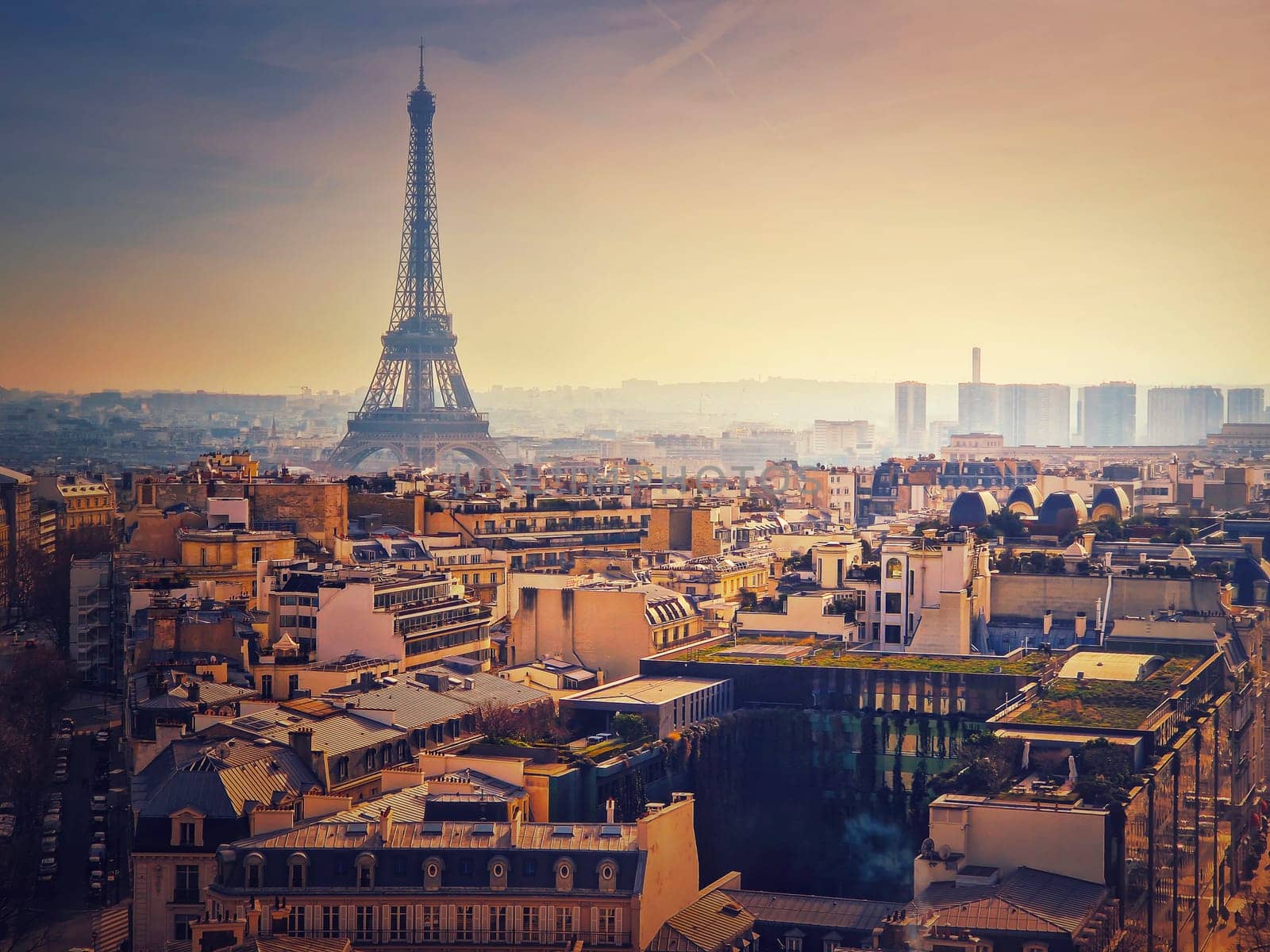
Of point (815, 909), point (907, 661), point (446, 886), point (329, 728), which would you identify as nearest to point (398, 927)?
point (446, 886)

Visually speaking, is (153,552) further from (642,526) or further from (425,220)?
(425,220)

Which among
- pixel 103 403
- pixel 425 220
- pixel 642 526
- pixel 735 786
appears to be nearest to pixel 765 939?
pixel 735 786

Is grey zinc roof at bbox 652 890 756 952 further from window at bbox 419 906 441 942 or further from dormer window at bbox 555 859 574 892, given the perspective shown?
window at bbox 419 906 441 942

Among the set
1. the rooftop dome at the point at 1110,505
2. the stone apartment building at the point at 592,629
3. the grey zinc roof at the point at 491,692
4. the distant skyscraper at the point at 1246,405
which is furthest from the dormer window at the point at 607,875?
the distant skyscraper at the point at 1246,405

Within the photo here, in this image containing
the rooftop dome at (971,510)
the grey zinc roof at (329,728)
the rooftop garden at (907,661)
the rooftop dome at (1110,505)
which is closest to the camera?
the grey zinc roof at (329,728)

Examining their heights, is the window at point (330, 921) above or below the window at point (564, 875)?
below

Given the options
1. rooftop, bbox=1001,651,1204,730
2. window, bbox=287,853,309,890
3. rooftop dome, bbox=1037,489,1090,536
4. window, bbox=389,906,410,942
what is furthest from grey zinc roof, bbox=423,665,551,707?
rooftop dome, bbox=1037,489,1090,536

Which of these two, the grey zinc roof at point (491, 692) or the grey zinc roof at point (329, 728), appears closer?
the grey zinc roof at point (329, 728)

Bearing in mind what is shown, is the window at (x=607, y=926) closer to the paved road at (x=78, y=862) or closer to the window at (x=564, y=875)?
the window at (x=564, y=875)
